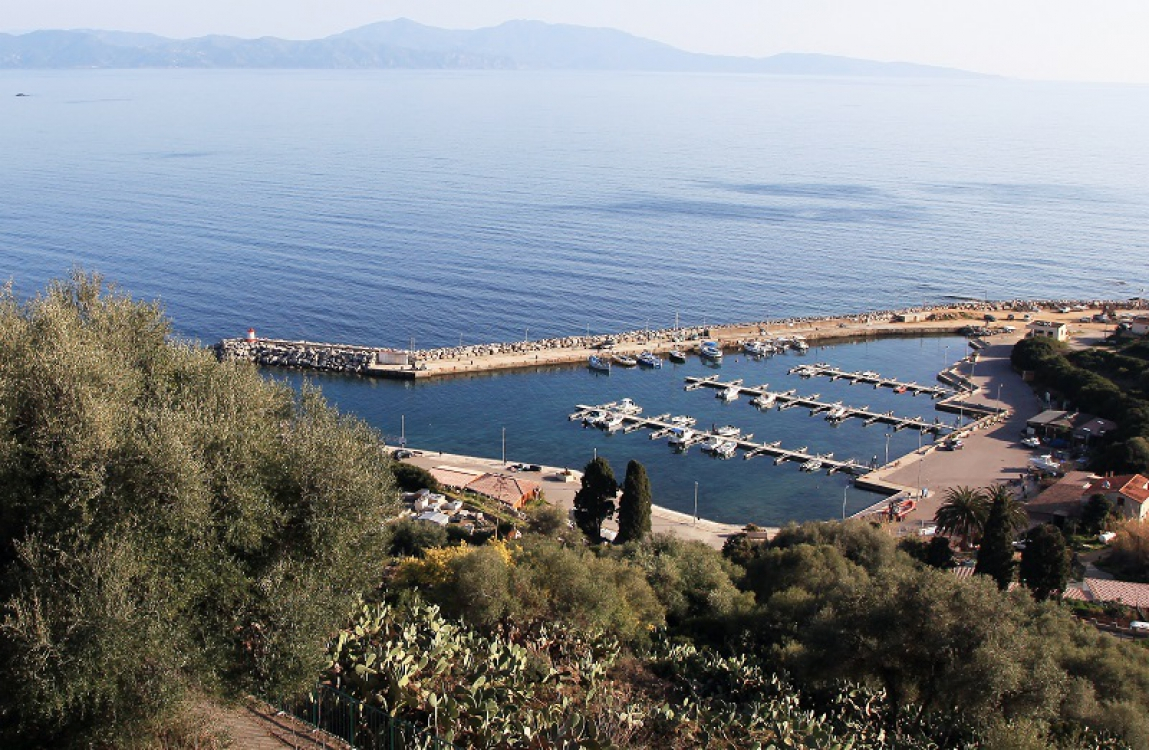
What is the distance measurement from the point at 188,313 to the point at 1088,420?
46341mm

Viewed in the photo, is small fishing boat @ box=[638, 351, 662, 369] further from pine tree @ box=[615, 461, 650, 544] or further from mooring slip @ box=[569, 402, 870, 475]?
pine tree @ box=[615, 461, 650, 544]

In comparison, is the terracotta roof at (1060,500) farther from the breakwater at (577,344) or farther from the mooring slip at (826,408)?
the breakwater at (577,344)

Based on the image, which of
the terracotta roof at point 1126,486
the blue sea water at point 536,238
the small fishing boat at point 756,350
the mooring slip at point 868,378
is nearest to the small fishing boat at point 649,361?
the blue sea water at point 536,238

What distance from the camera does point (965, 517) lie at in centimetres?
3028

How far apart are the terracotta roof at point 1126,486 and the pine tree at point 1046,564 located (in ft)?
28.9

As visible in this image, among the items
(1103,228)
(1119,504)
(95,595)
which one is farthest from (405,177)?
(95,595)

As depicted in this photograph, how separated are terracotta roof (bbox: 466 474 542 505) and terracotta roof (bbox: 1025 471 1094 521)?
A: 16.8 metres

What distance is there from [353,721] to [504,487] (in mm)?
23213

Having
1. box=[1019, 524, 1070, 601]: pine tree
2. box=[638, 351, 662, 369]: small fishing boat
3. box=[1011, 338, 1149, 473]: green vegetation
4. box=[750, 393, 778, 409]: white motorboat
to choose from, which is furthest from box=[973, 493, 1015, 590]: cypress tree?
box=[638, 351, 662, 369]: small fishing boat

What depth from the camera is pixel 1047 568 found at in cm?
2511

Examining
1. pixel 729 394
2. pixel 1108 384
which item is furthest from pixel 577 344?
pixel 1108 384

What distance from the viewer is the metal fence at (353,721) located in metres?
11.8

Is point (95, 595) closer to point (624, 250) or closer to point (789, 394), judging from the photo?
point (789, 394)

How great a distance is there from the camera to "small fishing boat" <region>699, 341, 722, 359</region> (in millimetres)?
54719
